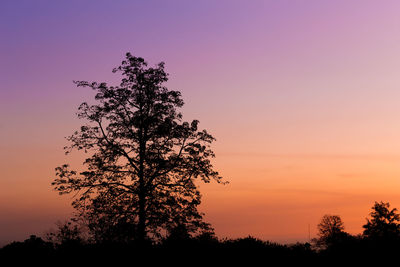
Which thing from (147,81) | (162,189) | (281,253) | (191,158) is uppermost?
(147,81)

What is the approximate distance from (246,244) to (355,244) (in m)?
5.76

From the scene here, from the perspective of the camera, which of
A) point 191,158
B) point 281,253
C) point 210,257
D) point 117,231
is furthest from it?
point 191,158

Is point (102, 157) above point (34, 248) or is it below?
above

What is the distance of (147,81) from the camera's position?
3419 centimetres

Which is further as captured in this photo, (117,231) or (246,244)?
(117,231)

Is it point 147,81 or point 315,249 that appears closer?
point 315,249

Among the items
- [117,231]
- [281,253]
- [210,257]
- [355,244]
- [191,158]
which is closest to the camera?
[210,257]

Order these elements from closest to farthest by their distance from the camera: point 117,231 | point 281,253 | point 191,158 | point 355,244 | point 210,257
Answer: point 210,257 < point 281,253 < point 355,244 < point 117,231 < point 191,158

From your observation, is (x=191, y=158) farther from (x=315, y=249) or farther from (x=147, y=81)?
(x=315, y=249)

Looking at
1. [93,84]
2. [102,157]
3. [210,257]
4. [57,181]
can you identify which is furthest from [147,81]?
[210,257]

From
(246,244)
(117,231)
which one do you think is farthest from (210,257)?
(117,231)

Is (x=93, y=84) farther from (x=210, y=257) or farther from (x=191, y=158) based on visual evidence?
(x=210, y=257)

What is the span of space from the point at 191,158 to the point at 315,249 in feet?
41.1

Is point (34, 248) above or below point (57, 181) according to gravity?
below
